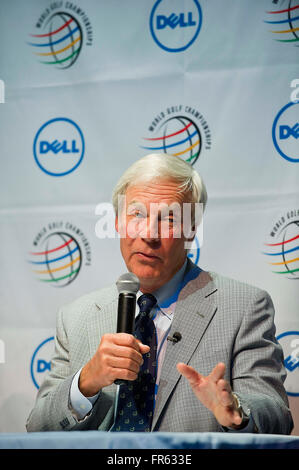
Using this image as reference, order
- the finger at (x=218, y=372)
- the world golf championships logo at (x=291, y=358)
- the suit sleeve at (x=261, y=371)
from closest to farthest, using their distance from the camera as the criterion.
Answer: the finger at (x=218, y=372) → the suit sleeve at (x=261, y=371) → the world golf championships logo at (x=291, y=358)

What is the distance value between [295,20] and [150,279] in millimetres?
1782

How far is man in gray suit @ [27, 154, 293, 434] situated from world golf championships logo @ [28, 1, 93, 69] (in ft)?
4.23

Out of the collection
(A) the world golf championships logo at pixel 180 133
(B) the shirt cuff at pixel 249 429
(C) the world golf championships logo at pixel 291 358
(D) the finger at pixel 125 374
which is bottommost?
(C) the world golf championships logo at pixel 291 358

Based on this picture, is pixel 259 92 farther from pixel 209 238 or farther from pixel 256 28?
pixel 209 238

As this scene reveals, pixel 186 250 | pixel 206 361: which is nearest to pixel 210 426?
pixel 206 361

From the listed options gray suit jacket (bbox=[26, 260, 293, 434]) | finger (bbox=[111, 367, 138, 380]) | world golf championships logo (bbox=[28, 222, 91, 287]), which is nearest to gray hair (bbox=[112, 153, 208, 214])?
gray suit jacket (bbox=[26, 260, 293, 434])

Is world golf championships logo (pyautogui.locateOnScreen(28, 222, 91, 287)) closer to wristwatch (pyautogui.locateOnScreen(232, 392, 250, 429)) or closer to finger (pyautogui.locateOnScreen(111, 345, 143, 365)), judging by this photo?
finger (pyautogui.locateOnScreen(111, 345, 143, 365))

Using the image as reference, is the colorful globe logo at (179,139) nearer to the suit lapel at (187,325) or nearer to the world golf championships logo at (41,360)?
the suit lapel at (187,325)

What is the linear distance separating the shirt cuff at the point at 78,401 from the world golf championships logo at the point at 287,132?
171cm

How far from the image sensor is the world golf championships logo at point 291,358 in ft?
9.14

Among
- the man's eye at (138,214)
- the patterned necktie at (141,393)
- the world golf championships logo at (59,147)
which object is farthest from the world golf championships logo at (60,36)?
the patterned necktie at (141,393)

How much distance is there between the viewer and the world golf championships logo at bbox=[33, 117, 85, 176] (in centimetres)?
322

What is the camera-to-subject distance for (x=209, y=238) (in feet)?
9.71

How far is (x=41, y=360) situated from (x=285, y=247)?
1657mm
